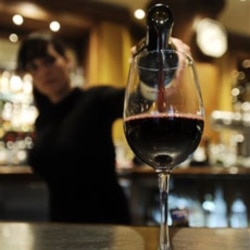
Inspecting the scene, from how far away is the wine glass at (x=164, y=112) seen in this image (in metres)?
0.58

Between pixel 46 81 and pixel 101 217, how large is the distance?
49 centimetres

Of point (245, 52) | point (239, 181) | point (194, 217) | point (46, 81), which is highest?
point (245, 52)

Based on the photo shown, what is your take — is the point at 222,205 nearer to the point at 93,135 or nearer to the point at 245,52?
the point at 93,135

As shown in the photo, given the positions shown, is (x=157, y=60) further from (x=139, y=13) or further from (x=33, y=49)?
(x=139, y=13)

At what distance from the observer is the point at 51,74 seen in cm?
162

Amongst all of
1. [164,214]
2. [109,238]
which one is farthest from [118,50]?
[164,214]

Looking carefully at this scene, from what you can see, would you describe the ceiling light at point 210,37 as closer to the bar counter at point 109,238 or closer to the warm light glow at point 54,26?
the warm light glow at point 54,26

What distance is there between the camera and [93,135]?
153 cm

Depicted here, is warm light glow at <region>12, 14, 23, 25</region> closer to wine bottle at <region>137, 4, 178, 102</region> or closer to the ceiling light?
the ceiling light

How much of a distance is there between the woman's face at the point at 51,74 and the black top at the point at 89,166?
12cm

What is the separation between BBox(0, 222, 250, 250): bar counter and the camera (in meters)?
0.61

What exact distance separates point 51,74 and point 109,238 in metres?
1.03

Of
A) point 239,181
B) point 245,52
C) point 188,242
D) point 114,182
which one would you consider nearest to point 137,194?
point 239,181

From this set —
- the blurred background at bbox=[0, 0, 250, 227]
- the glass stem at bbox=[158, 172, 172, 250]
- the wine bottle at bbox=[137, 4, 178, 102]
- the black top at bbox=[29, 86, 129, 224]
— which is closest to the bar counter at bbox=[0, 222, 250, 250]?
the glass stem at bbox=[158, 172, 172, 250]
